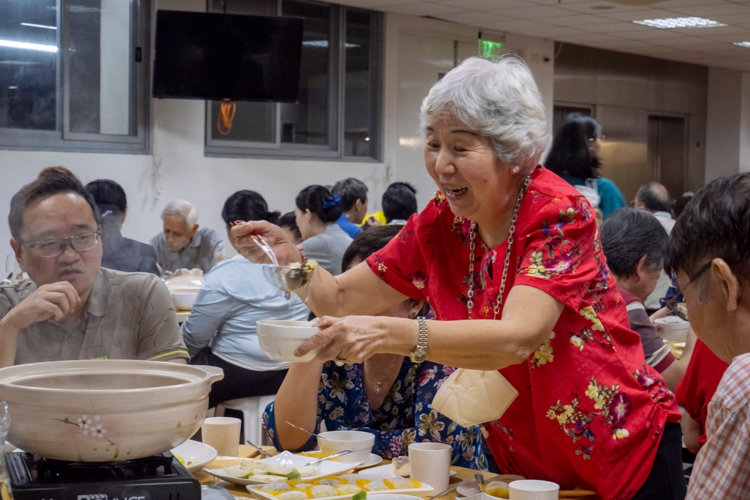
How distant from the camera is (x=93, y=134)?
21.1ft

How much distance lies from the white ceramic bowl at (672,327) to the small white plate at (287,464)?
6.76 feet

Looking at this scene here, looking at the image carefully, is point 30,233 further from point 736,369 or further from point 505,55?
point 736,369

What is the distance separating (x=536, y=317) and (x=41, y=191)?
1289 mm

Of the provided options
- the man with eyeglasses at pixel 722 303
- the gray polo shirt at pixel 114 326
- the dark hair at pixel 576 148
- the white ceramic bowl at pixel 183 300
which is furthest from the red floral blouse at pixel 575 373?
the white ceramic bowl at pixel 183 300

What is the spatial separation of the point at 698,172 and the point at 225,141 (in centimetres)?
873

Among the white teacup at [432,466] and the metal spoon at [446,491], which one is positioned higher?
the white teacup at [432,466]

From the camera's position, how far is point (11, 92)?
591 cm

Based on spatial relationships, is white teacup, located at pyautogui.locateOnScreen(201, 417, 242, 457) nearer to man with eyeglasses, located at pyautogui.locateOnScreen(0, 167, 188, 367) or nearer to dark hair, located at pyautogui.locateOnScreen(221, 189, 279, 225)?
man with eyeglasses, located at pyautogui.locateOnScreen(0, 167, 188, 367)

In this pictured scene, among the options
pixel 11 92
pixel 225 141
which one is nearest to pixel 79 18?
pixel 11 92

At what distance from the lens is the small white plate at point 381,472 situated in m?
1.67

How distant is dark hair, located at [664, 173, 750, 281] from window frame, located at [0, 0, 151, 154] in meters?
5.61

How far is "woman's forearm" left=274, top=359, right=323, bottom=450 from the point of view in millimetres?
2014

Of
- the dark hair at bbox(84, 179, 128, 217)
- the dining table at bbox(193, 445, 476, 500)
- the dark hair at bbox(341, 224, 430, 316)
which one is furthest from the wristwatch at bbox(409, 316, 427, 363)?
the dark hair at bbox(84, 179, 128, 217)

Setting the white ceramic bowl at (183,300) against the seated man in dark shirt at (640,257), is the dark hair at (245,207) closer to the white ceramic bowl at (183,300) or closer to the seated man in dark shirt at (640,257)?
the white ceramic bowl at (183,300)
